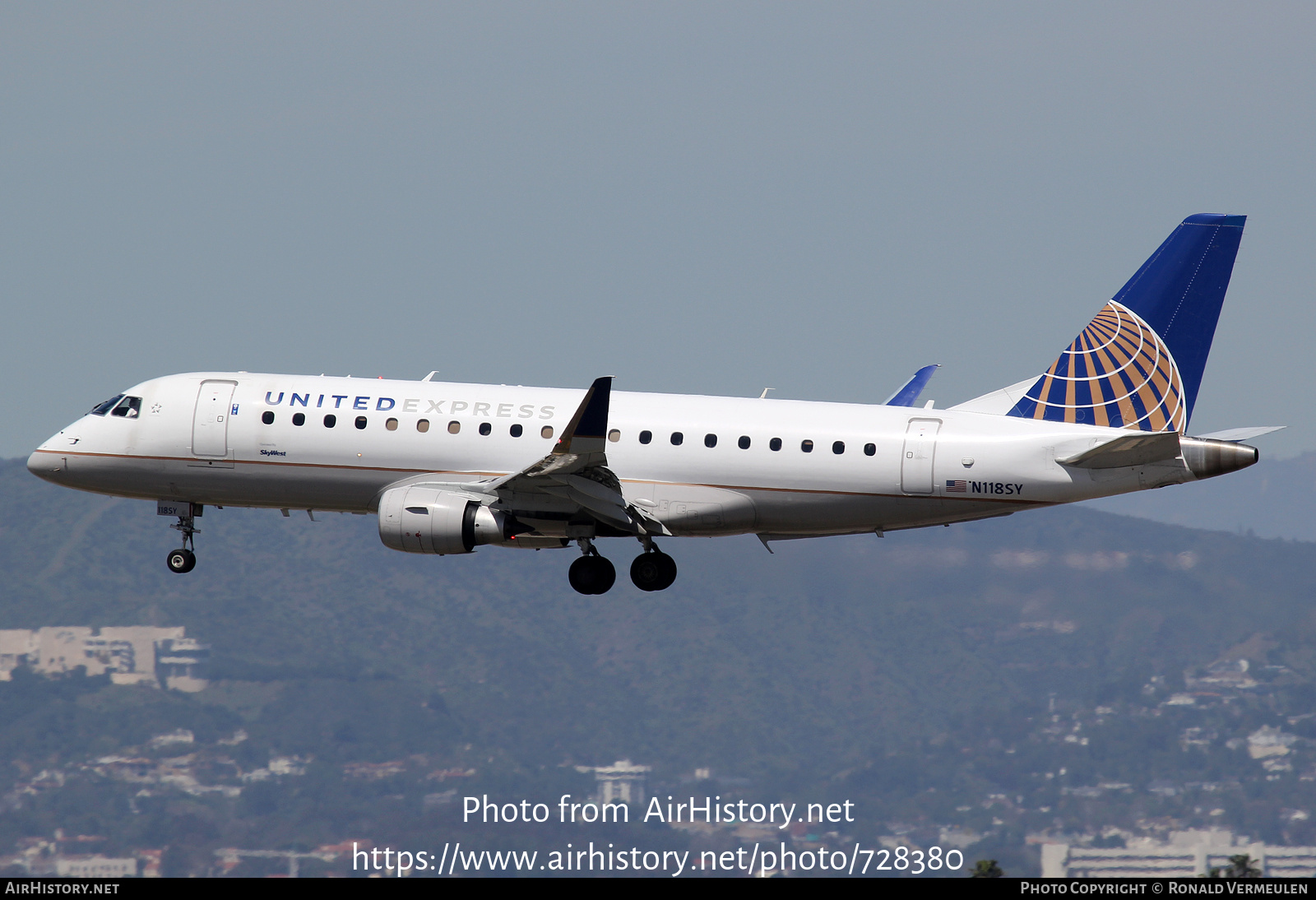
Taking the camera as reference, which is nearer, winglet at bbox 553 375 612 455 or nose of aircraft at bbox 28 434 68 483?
winglet at bbox 553 375 612 455

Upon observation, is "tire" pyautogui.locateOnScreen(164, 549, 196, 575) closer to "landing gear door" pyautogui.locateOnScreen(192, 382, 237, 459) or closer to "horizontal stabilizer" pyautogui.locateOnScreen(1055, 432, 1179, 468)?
"landing gear door" pyautogui.locateOnScreen(192, 382, 237, 459)

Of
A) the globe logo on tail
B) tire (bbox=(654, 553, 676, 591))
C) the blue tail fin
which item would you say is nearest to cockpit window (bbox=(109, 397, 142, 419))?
tire (bbox=(654, 553, 676, 591))

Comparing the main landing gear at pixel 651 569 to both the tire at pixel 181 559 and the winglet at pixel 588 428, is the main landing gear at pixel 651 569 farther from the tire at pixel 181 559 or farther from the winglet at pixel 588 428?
the tire at pixel 181 559

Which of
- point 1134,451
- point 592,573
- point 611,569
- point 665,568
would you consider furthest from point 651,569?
point 1134,451

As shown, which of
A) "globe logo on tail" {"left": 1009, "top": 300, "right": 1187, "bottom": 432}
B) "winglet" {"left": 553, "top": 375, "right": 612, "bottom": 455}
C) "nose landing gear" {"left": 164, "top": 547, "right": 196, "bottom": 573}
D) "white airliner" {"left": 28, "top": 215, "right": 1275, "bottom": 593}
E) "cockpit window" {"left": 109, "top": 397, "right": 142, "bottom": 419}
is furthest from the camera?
"nose landing gear" {"left": 164, "top": 547, "right": 196, "bottom": 573}

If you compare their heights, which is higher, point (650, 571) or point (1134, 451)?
point (1134, 451)

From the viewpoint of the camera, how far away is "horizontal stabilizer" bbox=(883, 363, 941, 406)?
2106 inches

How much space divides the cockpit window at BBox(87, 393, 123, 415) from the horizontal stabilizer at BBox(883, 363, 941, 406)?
75.2ft

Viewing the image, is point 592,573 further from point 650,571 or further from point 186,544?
point 186,544

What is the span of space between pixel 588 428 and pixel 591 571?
6.34 m

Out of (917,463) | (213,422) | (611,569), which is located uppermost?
(213,422)

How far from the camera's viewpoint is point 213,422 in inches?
1900
